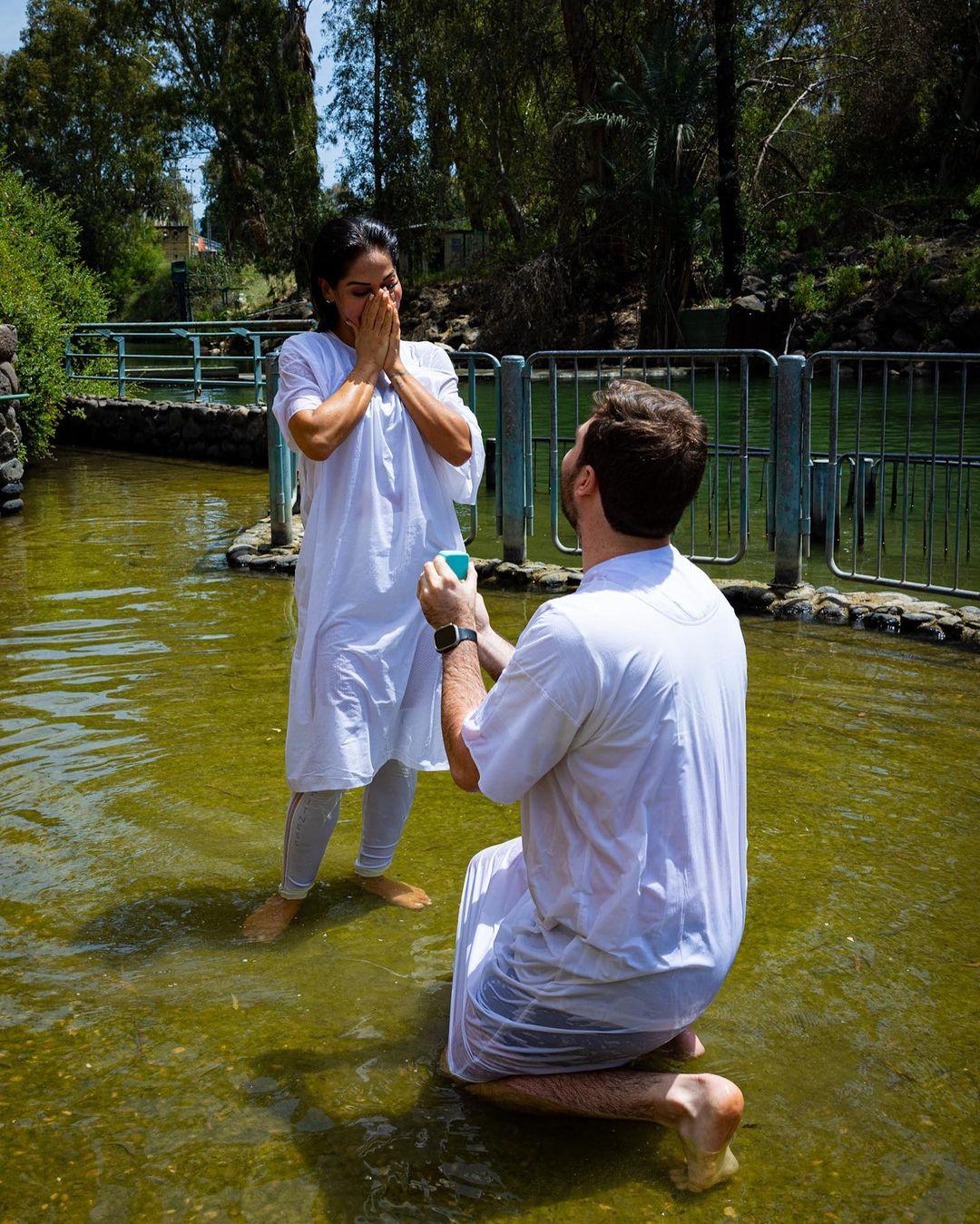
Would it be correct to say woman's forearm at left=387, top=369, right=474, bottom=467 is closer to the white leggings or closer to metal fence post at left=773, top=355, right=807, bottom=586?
the white leggings

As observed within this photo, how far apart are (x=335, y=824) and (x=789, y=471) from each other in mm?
4763

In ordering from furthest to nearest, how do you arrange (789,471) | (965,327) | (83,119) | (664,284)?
(83,119) → (664,284) → (965,327) → (789,471)

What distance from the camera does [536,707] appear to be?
2.40 meters

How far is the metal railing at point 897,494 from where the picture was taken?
744cm

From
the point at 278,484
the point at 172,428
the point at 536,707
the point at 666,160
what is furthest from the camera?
the point at 666,160

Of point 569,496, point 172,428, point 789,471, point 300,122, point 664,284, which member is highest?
point 300,122

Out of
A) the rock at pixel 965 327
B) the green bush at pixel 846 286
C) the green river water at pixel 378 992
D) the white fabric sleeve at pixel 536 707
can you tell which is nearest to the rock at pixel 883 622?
the green river water at pixel 378 992

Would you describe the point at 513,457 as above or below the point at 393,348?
below

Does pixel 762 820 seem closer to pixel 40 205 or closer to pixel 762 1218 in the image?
pixel 762 1218

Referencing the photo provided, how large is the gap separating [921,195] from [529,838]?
3607 centimetres

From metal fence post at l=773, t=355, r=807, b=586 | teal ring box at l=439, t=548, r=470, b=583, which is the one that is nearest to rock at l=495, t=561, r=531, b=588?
metal fence post at l=773, t=355, r=807, b=586

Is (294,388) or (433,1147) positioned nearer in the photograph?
(433,1147)

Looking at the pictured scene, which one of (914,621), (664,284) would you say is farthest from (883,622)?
(664,284)

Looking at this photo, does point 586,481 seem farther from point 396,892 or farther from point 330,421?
point 396,892
